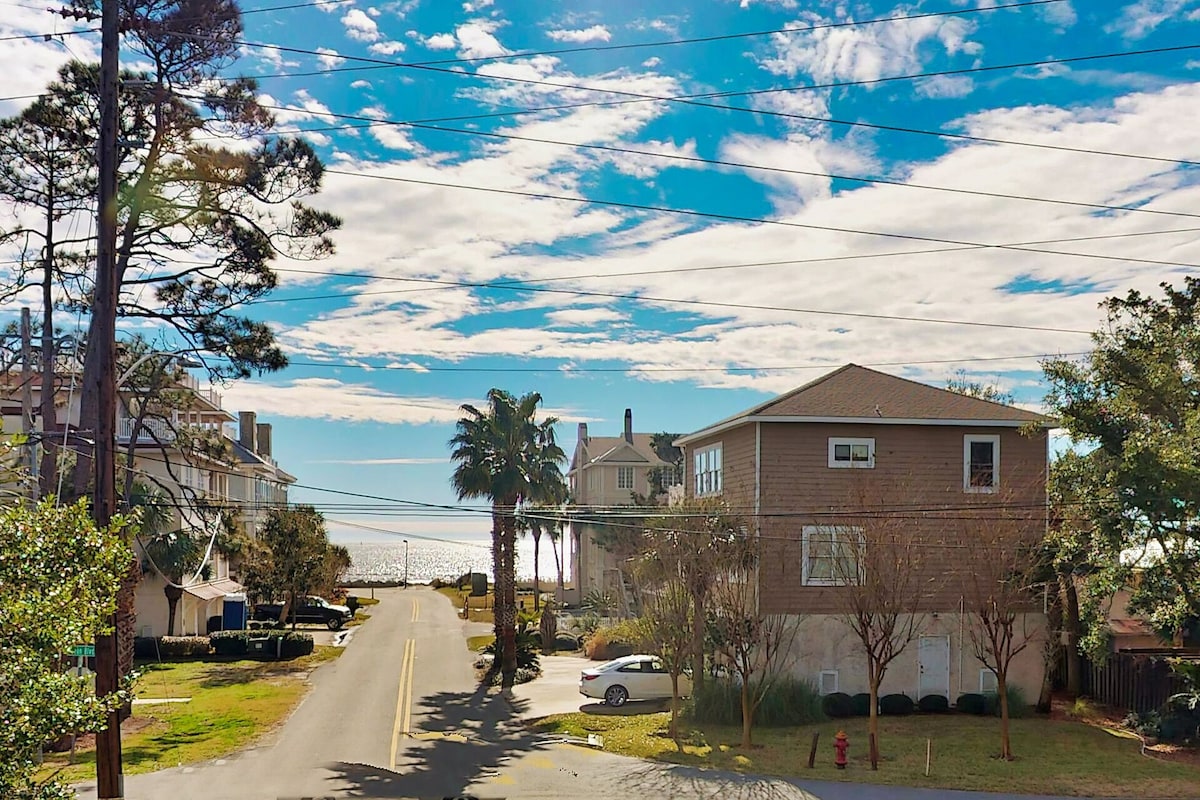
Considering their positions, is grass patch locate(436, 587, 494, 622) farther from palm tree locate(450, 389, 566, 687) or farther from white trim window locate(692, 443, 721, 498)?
white trim window locate(692, 443, 721, 498)

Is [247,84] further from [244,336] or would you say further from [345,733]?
[345,733]

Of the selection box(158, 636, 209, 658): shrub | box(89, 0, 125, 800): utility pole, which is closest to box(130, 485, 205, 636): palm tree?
box(158, 636, 209, 658): shrub

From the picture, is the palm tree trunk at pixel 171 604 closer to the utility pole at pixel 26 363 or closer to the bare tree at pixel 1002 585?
the utility pole at pixel 26 363

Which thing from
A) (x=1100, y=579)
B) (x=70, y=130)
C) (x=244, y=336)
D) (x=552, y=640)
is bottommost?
(x=552, y=640)

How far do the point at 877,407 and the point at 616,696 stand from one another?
1118cm

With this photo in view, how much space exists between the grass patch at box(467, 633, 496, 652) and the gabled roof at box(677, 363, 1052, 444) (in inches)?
725

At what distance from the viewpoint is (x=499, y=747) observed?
993 inches

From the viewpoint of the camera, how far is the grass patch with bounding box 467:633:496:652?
46.6 m

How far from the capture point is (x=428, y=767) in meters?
23.0

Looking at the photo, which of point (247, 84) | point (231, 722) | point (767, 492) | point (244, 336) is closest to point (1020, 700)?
point (767, 492)

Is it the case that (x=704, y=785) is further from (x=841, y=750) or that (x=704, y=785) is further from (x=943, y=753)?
(x=943, y=753)

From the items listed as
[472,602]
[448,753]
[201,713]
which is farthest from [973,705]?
[472,602]

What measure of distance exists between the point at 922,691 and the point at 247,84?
24274 millimetres

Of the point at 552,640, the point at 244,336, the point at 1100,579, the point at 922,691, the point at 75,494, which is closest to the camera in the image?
the point at 75,494
